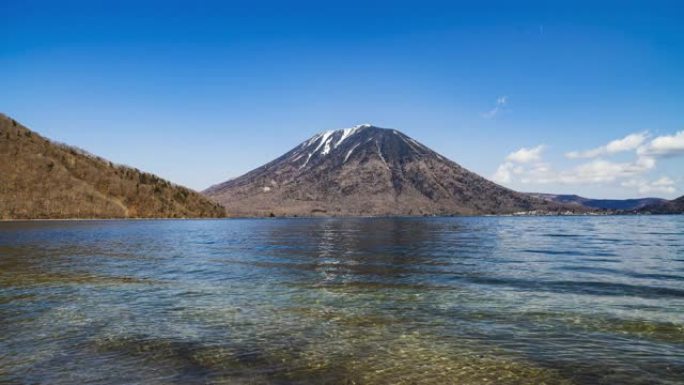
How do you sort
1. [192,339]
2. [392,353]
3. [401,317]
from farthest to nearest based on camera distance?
1. [401,317]
2. [192,339]
3. [392,353]

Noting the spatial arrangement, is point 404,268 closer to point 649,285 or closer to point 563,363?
point 649,285

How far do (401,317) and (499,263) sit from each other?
69.0 feet

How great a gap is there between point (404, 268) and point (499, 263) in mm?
8182

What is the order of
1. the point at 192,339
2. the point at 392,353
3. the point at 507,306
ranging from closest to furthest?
the point at 392,353
the point at 192,339
the point at 507,306

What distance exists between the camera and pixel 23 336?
49.8 ft

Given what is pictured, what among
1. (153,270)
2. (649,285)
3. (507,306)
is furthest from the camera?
(153,270)

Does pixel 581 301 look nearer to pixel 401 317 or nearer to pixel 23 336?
pixel 401 317

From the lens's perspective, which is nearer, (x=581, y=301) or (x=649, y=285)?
(x=581, y=301)

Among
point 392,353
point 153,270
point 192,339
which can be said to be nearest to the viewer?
point 392,353

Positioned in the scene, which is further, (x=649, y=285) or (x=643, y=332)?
(x=649, y=285)

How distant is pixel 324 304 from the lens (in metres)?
21.1

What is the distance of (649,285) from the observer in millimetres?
25609

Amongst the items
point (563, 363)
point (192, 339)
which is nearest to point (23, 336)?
point (192, 339)

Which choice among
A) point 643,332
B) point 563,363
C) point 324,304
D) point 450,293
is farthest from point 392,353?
point 450,293
